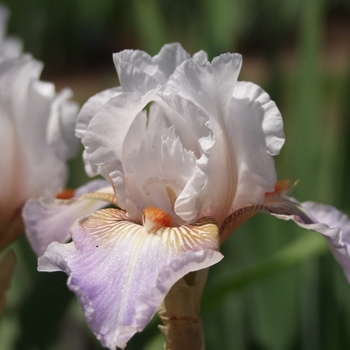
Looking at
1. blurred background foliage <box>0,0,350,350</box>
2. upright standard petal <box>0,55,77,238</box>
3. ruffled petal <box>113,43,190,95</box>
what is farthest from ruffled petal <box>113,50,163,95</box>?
blurred background foliage <box>0,0,350,350</box>

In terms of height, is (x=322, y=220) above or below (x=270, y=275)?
above

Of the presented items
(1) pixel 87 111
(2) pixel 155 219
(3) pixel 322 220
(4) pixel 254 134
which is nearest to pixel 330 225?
(3) pixel 322 220

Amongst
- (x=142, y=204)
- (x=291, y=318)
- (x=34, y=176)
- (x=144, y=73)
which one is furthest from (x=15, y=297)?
(x=144, y=73)

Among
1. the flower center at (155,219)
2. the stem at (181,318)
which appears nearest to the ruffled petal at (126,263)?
the flower center at (155,219)

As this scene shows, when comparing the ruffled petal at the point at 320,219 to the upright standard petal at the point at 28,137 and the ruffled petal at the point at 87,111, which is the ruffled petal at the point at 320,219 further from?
the upright standard petal at the point at 28,137

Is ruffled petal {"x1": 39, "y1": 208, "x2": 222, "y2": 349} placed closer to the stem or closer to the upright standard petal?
the stem

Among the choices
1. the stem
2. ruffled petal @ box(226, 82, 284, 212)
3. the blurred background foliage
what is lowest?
the blurred background foliage

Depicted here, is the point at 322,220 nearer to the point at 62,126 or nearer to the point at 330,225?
the point at 330,225

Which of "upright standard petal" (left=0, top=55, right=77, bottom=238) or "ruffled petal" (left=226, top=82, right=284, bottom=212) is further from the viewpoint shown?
"upright standard petal" (left=0, top=55, right=77, bottom=238)
